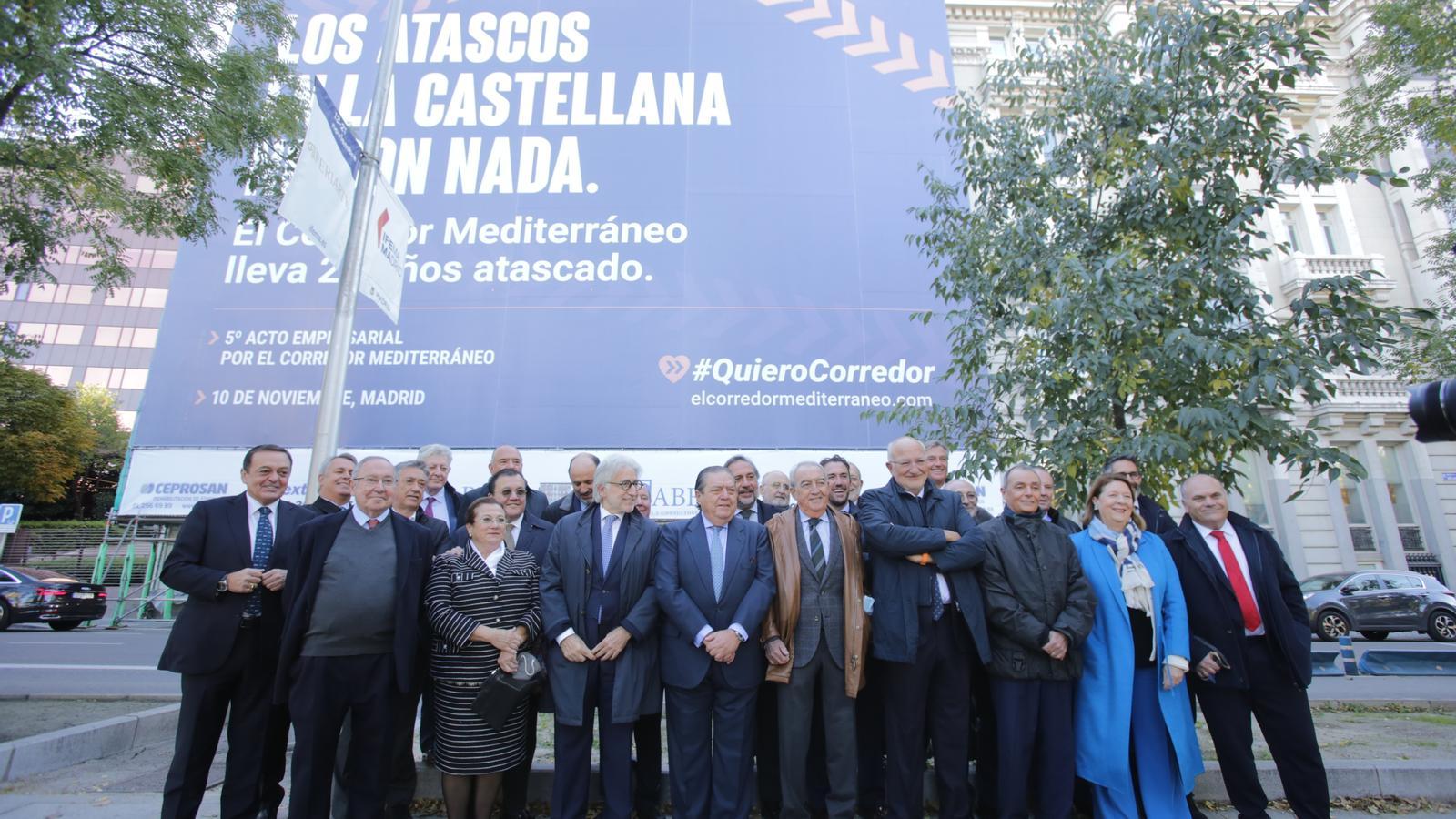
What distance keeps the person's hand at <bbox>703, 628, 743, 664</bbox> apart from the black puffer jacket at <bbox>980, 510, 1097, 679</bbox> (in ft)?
4.30

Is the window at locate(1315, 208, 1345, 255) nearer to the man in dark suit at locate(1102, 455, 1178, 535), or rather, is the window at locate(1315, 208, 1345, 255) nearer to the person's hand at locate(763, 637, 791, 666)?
the man in dark suit at locate(1102, 455, 1178, 535)

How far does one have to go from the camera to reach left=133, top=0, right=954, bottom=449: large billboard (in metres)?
12.9

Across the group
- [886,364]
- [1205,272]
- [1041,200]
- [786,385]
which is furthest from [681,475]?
[1205,272]

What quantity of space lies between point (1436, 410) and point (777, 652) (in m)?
2.95

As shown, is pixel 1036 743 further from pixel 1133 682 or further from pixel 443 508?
pixel 443 508

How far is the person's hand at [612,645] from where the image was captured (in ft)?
10.8

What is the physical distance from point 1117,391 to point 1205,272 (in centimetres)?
122

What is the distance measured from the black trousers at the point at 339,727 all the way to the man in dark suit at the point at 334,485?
987 millimetres

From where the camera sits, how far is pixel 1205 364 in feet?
16.2

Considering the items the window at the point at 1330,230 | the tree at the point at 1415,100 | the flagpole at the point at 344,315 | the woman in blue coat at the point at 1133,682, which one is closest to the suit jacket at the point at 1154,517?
the woman in blue coat at the point at 1133,682

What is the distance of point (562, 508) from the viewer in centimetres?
489

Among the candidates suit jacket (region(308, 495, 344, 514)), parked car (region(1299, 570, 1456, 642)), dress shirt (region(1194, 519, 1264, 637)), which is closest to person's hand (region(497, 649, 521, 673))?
suit jacket (region(308, 495, 344, 514))

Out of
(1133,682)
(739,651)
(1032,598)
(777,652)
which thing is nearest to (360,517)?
(739,651)

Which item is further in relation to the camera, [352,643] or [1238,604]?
[1238,604]
